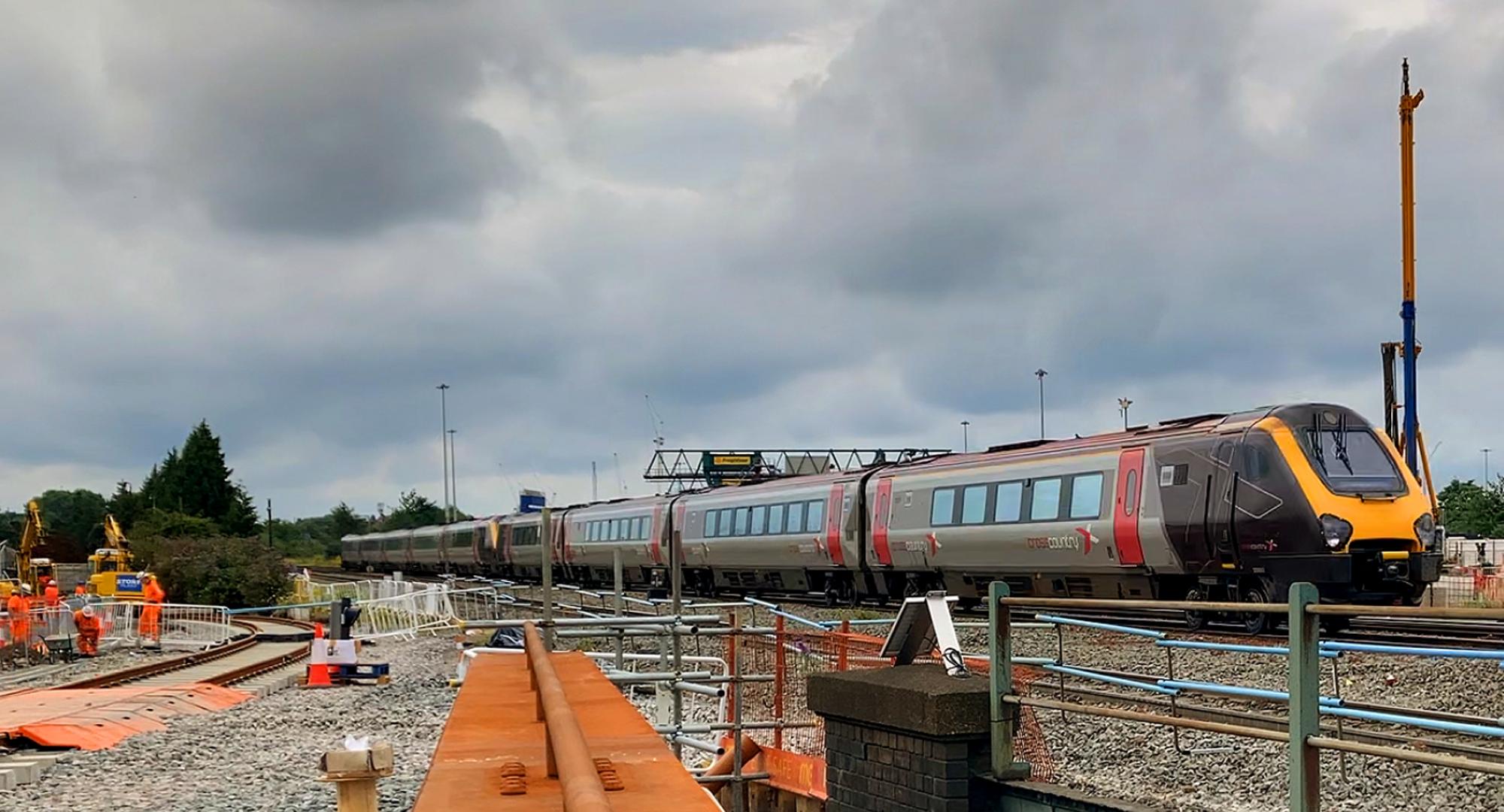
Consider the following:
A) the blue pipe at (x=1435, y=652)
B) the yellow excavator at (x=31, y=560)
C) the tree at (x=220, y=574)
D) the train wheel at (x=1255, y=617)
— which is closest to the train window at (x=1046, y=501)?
the train wheel at (x=1255, y=617)

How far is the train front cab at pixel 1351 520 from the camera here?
17547 millimetres

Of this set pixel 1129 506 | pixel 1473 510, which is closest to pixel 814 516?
pixel 1129 506

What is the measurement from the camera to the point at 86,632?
31.2m

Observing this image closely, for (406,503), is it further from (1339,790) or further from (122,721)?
(1339,790)

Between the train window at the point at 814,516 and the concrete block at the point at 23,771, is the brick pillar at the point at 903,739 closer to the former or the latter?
the concrete block at the point at 23,771

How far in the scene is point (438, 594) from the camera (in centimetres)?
4066

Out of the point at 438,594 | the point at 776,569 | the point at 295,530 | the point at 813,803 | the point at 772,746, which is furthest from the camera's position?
the point at 295,530

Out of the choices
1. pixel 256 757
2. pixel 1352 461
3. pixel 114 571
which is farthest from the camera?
pixel 114 571

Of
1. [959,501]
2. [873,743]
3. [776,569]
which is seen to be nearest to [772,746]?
[873,743]

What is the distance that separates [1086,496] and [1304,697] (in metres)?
16.1

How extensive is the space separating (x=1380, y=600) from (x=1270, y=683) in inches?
298

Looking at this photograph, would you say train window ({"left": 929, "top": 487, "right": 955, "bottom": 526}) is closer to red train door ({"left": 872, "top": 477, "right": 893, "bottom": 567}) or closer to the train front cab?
red train door ({"left": 872, "top": 477, "right": 893, "bottom": 567})

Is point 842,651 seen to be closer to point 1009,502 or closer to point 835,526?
point 1009,502

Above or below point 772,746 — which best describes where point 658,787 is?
above
